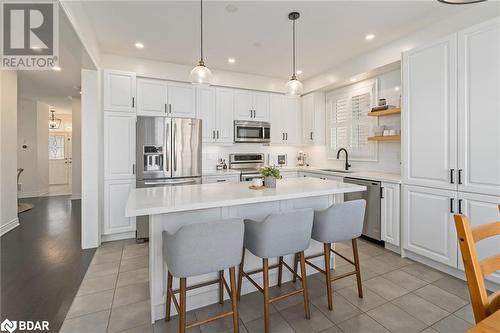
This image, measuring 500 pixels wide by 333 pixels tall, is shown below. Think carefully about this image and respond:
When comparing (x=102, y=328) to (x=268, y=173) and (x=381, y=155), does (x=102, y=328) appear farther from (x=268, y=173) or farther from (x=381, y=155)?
(x=381, y=155)

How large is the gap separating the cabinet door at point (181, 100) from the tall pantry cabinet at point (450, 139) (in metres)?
3.18

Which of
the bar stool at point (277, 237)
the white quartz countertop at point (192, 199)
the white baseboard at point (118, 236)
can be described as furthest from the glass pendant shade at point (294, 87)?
the white baseboard at point (118, 236)

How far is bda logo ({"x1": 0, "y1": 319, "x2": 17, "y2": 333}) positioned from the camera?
5.98 feet

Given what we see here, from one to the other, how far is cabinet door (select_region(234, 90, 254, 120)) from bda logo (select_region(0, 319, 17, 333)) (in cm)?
385

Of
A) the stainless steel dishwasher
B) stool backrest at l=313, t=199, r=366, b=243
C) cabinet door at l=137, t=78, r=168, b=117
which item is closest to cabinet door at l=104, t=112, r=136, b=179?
cabinet door at l=137, t=78, r=168, b=117

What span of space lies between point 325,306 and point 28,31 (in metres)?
4.12

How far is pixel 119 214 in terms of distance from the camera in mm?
3672

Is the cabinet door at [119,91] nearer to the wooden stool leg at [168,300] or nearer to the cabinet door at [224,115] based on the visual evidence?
the cabinet door at [224,115]

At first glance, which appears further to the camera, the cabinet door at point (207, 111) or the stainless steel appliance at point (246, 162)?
the stainless steel appliance at point (246, 162)

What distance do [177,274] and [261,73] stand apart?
413 centimetres

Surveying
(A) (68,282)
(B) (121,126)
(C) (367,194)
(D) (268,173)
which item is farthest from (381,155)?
(A) (68,282)

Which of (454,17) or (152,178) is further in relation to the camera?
(152,178)

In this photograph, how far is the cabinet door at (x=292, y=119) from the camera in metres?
5.18

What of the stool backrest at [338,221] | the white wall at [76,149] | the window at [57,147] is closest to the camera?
the stool backrest at [338,221]
